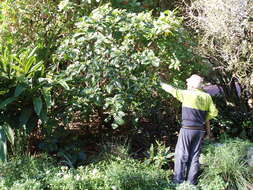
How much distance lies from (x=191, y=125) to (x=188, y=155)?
0.42 metres

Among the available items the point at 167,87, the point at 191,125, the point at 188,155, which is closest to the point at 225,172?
the point at 188,155

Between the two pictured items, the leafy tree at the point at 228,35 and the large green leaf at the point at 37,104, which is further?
the leafy tree at the point at 228,35

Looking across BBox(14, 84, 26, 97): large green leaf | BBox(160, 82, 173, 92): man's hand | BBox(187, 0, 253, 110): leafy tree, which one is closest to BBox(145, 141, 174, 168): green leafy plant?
BBox(160, 82, 173, 92): man's hand

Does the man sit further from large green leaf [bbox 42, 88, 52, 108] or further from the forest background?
large green leaf [bbox 42, 88, 52, 108]

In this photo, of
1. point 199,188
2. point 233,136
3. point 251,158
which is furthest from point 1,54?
point 233,136

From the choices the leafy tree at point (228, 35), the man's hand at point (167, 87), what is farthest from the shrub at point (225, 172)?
the leafy tree at point (228, 35)

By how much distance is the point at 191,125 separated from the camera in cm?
439

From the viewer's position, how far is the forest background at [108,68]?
460 cm

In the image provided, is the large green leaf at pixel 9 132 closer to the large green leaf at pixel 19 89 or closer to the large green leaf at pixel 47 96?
the large green leaf at pixel 19 89

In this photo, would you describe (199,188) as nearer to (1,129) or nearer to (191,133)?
(191,133)

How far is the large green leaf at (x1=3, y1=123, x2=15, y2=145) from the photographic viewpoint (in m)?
4.53

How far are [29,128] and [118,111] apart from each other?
50.6 inches

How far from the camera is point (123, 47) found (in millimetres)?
4605

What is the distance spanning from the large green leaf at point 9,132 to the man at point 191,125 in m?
2.22
